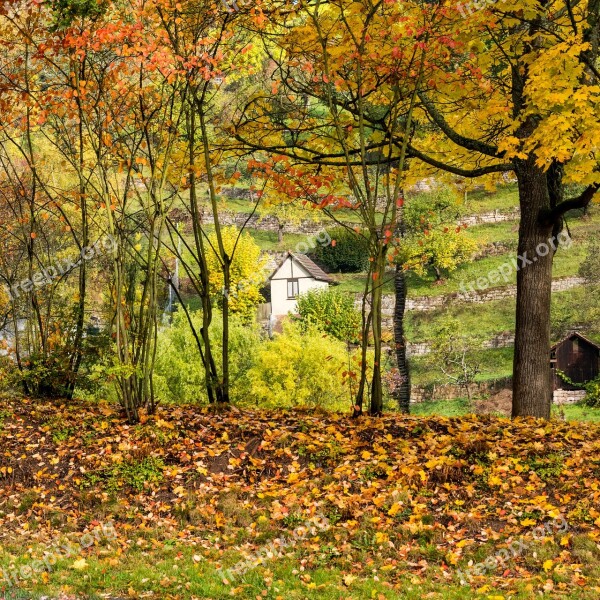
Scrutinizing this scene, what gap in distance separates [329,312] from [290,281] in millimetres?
5829

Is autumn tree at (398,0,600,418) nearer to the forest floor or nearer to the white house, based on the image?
the forest floor

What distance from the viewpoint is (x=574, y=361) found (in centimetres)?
2889

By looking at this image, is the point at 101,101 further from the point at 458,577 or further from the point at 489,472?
the point at 458,577

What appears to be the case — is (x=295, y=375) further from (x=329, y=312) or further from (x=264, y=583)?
(x=264, y=583)

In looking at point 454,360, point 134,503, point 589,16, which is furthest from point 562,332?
point 134,503

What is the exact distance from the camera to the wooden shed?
28.7 metres

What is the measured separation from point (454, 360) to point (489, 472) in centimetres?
2403

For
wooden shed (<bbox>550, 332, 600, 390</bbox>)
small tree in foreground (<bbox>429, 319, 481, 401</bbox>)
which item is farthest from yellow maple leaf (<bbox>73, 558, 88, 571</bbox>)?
wooden shed (<bbox>550, 332, 600, 390</bbox>)

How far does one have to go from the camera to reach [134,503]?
24.8 feet

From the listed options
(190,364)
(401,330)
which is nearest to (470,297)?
(401,330)

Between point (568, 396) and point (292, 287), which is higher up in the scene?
point (292, 287)

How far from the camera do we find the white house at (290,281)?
36.8 metres

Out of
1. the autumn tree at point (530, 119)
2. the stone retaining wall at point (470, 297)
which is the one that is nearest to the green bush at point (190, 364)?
the stone retaining wall at point (470, 297)

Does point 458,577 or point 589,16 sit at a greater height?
point 589,16
